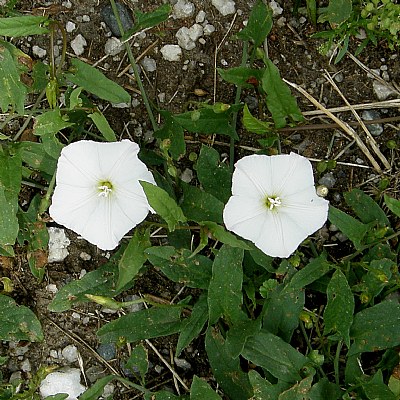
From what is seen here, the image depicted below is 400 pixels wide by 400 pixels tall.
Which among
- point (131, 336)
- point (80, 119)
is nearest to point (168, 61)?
point (80, 119)

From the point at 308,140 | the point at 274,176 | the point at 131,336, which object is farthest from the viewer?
the point at 308,140

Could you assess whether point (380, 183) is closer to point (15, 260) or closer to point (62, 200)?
point (62, 200)

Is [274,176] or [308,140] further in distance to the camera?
[308,140]

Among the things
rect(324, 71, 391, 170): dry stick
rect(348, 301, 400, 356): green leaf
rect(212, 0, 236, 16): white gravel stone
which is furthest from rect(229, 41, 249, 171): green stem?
rect(348, 301, 400, 356): green leaf

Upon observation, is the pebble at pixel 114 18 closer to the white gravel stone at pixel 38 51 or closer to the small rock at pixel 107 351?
the white gravel stone at pixel 38 51

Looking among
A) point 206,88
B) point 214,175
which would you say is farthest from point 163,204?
point 206,88

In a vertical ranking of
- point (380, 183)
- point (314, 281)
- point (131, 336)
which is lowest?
point (131, 336)
